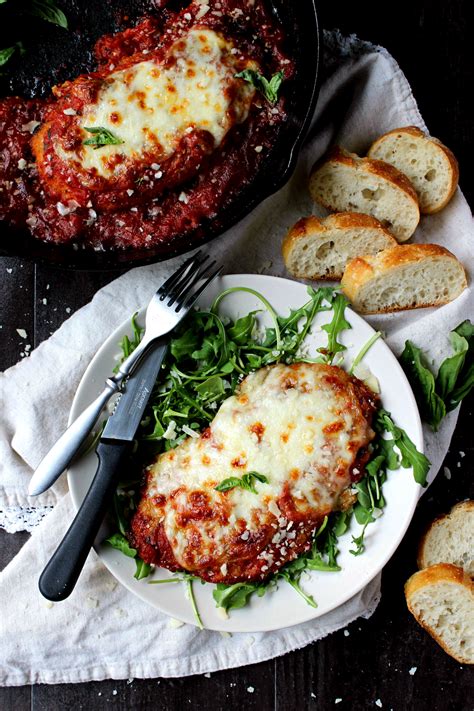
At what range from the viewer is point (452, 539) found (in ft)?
9.48

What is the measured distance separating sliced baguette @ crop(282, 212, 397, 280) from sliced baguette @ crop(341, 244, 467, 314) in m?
0.07

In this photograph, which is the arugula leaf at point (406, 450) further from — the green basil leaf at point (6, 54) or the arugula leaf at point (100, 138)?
the green basil leaf at point (6, 54)

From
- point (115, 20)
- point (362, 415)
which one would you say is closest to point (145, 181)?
point (115, 20)

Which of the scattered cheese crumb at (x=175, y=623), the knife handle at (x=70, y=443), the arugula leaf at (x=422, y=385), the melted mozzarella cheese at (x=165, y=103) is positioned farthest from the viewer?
the scattered cheese crumb at (x=175, y=623)

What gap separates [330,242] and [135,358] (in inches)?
30.1

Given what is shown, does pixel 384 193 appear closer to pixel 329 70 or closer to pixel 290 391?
pixel 329 70

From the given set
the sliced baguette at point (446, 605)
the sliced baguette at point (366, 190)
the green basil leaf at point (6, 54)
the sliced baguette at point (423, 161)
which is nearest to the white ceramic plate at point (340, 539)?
the sliced baguette at point (446, 605)

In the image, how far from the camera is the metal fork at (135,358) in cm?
259

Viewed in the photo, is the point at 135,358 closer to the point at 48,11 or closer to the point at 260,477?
the point at 260,477

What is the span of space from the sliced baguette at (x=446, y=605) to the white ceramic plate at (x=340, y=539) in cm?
29

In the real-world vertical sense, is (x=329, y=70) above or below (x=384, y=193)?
above

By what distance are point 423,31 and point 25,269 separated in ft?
5.33

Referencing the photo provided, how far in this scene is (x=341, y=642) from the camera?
2990 millimetres

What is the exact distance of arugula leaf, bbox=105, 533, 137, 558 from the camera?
8.61 feet
